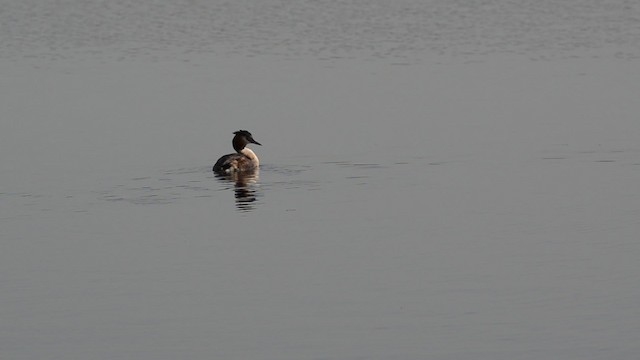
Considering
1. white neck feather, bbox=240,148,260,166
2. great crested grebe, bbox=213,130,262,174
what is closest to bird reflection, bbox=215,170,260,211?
great crested grebe, bbox=213,130,262,174

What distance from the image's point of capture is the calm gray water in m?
13.5

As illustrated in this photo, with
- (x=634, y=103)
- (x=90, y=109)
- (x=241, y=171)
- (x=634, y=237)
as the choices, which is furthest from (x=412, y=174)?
(x=90, y=109)

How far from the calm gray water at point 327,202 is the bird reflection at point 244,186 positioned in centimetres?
8

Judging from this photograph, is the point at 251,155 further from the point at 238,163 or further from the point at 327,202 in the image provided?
the point at 327,202

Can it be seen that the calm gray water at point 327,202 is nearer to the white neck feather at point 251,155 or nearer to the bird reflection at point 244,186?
the bird reflection at point 244,186

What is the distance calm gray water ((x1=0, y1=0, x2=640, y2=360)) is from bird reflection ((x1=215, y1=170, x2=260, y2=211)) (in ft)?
0.27

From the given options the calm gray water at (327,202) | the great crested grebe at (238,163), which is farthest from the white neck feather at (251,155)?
the calm gray water at (327,202)

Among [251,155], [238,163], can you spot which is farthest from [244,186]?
[251,155]

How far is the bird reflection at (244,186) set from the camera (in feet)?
63.9

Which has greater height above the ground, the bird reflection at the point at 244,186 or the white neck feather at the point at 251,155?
the white neck feather at the point at 251,155

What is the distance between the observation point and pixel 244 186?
21047mm

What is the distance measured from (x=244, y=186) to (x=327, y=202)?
84.1 inches

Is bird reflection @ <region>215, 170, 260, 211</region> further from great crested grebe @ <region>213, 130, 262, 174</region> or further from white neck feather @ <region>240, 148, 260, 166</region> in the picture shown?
white neck feather @ <region>240, 148, 260, 166</region>

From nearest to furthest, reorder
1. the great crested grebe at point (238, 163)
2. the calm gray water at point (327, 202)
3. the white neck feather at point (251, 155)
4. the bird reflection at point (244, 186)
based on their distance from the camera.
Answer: the calm gray water at point (327, 202) < the bird reflection at point (244, 186) < the great crested grebe at point (238, 163) < the white neck feather at point (251, 155)
